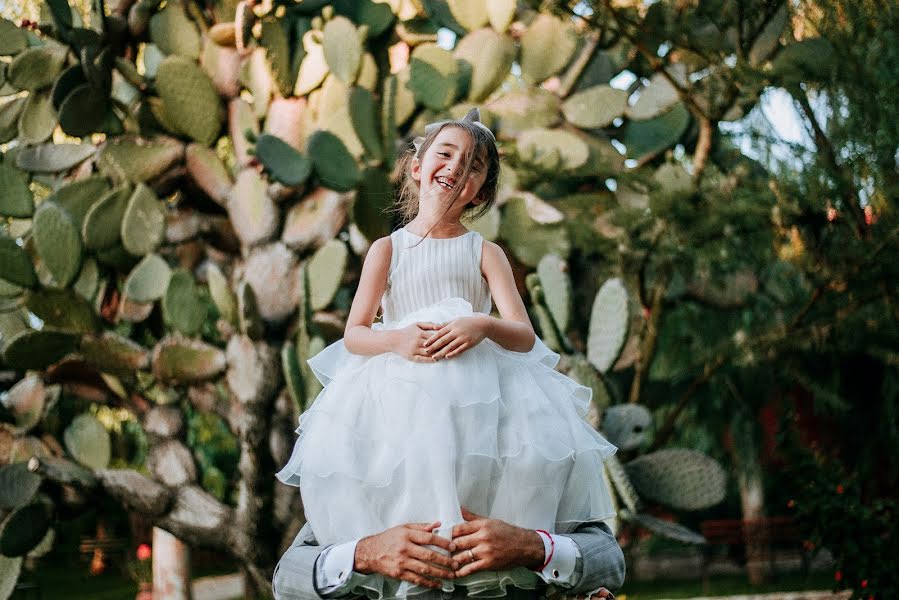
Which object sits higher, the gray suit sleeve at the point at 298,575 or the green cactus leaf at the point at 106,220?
the green cactus leaf at the point at 106,220

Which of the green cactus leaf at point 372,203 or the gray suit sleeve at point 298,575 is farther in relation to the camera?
the green cactus leaf at point 372,203

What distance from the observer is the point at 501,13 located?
175 inches

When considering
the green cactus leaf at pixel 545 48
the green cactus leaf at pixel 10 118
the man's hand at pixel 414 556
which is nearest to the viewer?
the man's hand at pixel 414 556

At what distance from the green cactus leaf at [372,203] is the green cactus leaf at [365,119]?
186 millimetres

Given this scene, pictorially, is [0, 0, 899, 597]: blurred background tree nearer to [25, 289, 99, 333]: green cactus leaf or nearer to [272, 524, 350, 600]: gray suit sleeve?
[25, 289, 99, 333]: green cactus leaf

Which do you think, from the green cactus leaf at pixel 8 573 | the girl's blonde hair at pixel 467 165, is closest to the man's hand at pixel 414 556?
the girl's blonde hair at pixel 467 165

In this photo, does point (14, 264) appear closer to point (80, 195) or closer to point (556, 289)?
point (80, 195)

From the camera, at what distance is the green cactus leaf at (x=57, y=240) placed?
430 centimetres

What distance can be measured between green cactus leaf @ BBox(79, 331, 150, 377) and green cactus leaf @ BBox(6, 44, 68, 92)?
119cm

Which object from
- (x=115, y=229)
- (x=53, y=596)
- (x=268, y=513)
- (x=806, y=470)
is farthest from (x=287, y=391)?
(x=53, y=596)

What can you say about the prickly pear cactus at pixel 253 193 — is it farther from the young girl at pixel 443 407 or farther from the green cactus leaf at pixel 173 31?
the young girl at pixel 443 407

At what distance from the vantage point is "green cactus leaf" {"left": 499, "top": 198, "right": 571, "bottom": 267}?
4258 millimetres

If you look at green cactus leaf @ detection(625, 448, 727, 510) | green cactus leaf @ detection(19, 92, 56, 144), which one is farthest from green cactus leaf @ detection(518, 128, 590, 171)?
green cactus leaf @ detection(19, 92, 56, 144)

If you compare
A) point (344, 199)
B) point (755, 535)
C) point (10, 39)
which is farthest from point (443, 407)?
point (755, 535)
